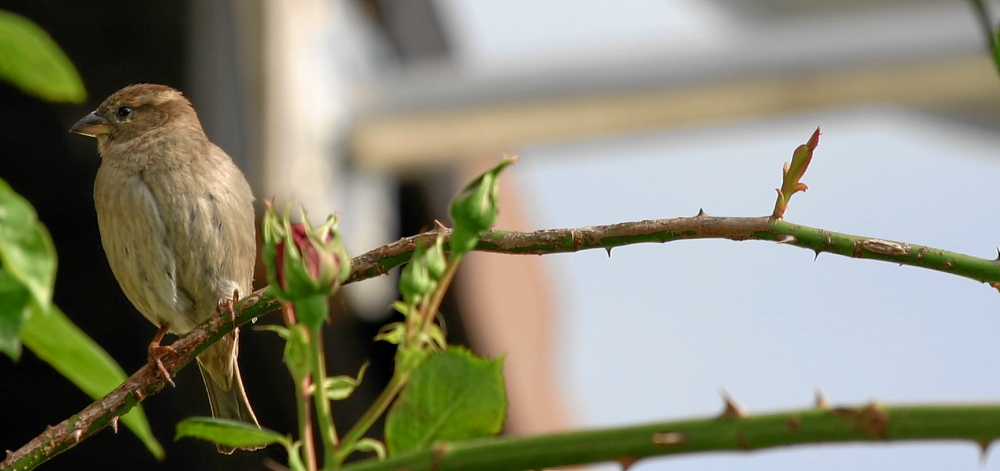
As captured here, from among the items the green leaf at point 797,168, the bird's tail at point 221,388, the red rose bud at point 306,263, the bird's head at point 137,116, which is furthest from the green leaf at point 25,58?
the bird's head at point 137,116

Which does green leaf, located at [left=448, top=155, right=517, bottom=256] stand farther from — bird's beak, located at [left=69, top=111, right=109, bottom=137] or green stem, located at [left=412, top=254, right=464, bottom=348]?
bird's beak, located at [left=69, top=111, right=109, bottom=137]

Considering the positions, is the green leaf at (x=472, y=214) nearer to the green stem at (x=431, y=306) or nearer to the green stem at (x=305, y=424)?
the green stem at (x=431, y=306)

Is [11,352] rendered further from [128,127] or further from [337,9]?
[337,9]

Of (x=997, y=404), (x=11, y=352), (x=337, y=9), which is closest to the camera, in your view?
(x=997, y=404)

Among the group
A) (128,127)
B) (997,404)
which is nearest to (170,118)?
(128,127)

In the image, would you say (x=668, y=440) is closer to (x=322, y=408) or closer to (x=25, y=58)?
(x=322, y=408)

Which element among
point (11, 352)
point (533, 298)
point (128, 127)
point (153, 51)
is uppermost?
point (153, 51)

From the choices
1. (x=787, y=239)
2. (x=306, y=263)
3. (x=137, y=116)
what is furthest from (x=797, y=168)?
(x=137, y=116)
